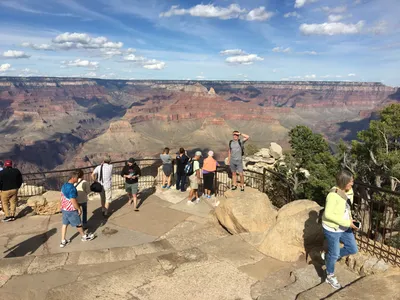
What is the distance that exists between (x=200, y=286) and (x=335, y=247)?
216 centimetres

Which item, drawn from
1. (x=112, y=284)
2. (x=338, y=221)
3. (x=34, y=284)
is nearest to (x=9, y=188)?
(x=34, y=284)

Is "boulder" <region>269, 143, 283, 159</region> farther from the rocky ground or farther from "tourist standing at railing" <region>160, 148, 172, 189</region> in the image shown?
the rocky ground

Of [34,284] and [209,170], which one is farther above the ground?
[209,170]

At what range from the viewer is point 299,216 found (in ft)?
19.2

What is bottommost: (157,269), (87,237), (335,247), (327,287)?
(87,237)

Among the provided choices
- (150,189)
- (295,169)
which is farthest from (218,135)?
(150,189)

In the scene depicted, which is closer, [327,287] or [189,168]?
[327,287]

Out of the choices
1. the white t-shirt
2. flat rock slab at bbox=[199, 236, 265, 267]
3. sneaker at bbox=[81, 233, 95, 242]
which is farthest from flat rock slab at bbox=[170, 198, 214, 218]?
sneaker at bbox=[81, 233, 95, 242]

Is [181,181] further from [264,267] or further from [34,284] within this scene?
[34,284]

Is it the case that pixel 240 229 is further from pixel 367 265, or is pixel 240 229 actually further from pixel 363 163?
pixel 363 163

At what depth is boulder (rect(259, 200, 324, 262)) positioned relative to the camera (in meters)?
5.49

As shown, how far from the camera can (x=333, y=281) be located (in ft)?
14.5

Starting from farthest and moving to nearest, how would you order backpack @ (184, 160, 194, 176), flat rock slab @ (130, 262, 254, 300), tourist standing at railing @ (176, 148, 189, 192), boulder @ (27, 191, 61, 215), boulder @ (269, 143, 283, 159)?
boulder @ (269, 143, 283, 159) → tourist standing at railing @ (176, 148, 189, 192) → backpack @ (184, 160, 194, 176) → boulder @ (27, 191, 61, 215) → flat rock slab @ (130, 262, 254, 300)

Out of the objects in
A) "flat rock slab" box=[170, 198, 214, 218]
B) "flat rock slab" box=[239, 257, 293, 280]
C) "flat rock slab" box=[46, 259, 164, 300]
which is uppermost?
"flat rock slab" box=[46, 259, 164, 300]
